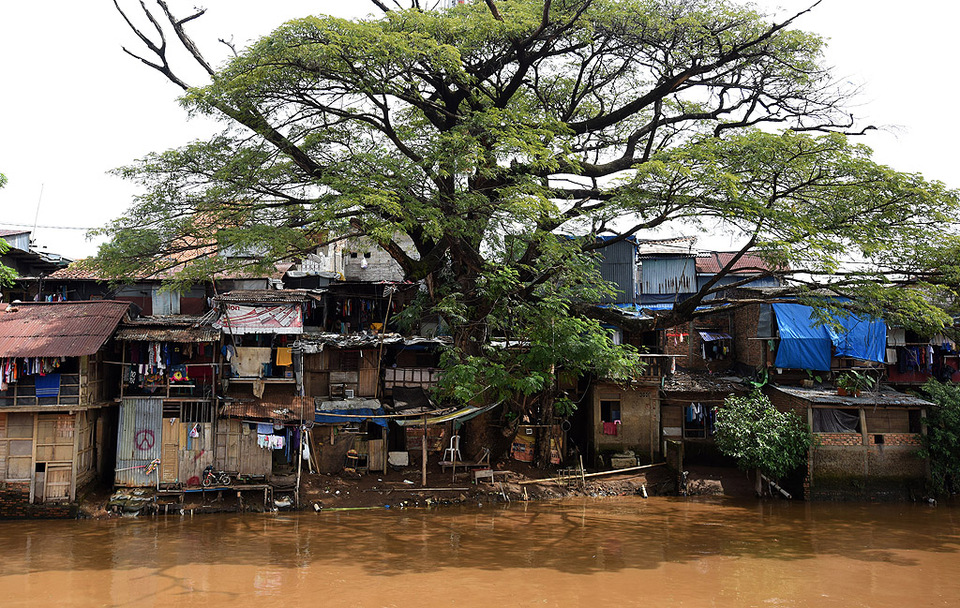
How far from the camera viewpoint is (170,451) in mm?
16312

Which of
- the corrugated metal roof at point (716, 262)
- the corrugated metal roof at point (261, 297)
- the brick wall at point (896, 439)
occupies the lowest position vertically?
the brick wall at point (896, 439)

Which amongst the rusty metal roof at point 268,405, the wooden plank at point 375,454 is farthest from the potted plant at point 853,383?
the rusty metal roof at point 268,405

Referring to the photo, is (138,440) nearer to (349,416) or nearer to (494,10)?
(349,416)

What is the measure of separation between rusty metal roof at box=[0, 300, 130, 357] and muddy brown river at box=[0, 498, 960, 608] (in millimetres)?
3958

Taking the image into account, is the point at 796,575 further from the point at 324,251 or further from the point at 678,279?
the point at 324,251

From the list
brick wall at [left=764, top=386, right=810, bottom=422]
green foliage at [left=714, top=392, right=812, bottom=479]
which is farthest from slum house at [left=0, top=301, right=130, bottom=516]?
brick wall at [left=764, top=386, right=810, bottom=422]

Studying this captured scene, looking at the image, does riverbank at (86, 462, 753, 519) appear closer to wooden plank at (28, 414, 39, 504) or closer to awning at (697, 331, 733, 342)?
wooden plank at (28, 414, 39, 504)

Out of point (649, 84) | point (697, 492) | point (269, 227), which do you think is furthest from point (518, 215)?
point (697, 492)

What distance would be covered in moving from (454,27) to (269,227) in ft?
18.7

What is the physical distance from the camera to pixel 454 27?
13789 mm

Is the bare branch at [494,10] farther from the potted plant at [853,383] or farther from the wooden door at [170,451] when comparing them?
the potted plant at [853,383]

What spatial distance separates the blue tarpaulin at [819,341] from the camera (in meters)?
18.3

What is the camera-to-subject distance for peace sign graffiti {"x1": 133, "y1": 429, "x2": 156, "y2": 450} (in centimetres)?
1627

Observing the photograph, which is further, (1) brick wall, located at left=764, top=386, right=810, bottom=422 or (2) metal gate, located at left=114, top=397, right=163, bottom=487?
(1) brick wall, located at left=764, top=386, right=810, bottom=422
